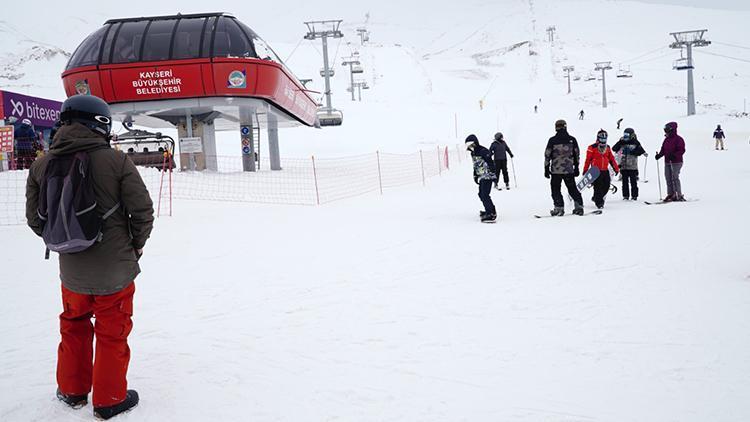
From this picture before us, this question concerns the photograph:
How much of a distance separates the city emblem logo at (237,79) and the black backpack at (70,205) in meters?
16.5

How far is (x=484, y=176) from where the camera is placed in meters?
10.4

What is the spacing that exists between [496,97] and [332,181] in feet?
264

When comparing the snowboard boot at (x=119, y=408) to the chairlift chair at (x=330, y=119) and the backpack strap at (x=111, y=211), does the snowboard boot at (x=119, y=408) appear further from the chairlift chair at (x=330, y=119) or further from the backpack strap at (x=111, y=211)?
the chairlift chair at (x=330, y=119)

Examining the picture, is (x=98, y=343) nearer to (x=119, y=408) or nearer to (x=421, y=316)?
(x=119, y=408)

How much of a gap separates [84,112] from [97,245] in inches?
30.7

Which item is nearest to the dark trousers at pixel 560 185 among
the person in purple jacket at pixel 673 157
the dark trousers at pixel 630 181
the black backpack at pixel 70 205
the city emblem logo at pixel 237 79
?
the person in purple jacket at pixel 673 157

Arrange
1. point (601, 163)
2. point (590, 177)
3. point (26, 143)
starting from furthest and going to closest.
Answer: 1. point (26, 143)
2. point (601, 163)
3. point (590, 177)

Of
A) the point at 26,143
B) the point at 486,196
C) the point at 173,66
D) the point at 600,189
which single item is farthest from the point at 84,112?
the point at 26,143

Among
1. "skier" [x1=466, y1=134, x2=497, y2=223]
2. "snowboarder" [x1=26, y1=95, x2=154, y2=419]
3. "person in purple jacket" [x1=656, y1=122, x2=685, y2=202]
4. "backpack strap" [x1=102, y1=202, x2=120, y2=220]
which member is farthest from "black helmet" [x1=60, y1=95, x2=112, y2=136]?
"person in purple jacket" [x1=656, y1=122, x2=685, y2=202]

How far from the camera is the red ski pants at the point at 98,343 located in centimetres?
300

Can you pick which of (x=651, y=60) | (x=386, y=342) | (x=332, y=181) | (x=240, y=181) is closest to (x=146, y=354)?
(x=386, y=342)

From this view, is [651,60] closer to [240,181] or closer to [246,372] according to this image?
[240,181]

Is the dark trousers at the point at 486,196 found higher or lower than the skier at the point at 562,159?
lower

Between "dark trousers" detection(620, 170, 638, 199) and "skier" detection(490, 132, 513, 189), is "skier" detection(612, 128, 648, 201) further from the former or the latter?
"skier" detection(490, 132, 513, 189)
